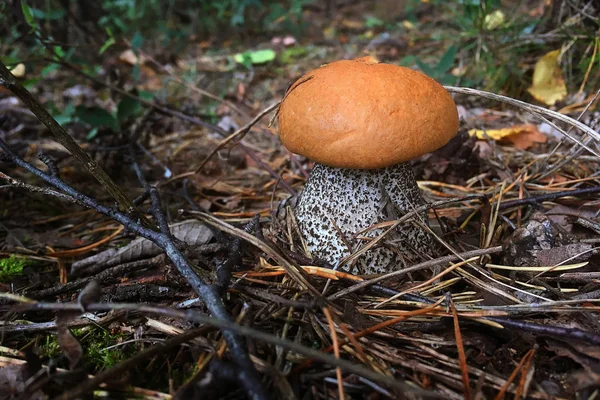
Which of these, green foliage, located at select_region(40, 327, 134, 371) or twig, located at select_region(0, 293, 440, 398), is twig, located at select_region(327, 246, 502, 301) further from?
green foliage, located at select_region(40, 327, 134, 371)

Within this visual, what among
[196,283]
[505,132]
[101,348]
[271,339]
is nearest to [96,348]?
[101,348]

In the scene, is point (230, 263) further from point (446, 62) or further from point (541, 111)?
point (446, 62)

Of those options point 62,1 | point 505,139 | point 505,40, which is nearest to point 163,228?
point 505,139

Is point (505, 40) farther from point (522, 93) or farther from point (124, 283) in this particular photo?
point (124, 283)

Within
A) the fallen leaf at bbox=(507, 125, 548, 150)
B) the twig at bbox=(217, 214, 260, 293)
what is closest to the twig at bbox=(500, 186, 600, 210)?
the fallen leaf at bbox=(507, 125, 548, 150)

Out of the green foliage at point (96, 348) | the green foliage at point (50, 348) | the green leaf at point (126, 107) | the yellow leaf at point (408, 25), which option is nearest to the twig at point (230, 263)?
the green foliage at point (96, 348)

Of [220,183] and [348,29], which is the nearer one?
[220,183]
